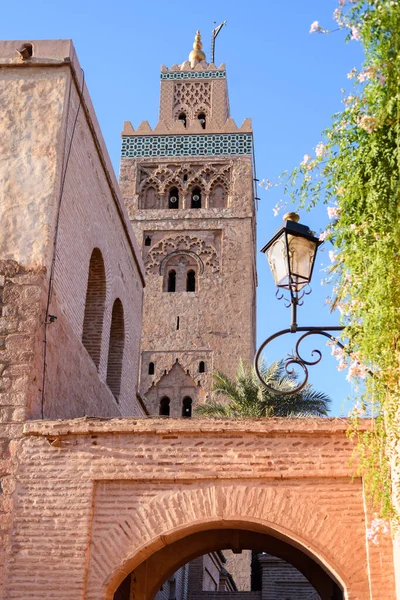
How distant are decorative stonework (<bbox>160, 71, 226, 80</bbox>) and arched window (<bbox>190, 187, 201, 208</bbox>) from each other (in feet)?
16.6

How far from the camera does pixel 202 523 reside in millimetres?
6848

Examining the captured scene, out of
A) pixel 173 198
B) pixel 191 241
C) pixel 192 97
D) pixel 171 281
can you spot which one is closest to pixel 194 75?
pixel 192 97

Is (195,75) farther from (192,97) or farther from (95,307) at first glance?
(95,307)

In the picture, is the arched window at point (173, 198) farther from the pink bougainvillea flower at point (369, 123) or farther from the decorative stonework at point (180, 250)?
the pink bougainvillea flower at point (369, 123)

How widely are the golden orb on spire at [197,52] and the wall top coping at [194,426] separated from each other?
26.9 m

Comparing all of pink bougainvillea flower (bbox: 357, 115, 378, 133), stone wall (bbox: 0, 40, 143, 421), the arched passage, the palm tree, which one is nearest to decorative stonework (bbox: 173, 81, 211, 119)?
the palm tree

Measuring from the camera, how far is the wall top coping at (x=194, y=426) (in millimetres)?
6980

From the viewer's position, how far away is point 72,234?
875 cm

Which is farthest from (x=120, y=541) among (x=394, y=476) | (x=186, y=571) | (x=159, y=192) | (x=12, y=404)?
(x=159, y=192)

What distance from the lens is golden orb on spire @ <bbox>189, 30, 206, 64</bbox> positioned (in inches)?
1273

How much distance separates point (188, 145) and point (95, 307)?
18.5 metres

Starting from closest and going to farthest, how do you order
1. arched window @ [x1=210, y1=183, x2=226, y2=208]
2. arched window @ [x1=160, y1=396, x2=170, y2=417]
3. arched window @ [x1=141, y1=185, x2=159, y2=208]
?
arched window @ [x1=160, y1=396, x2=170, y2=417] → arched window @ [x1=210, y1=183, x2=226, y2=208] → arched window @ [x1=141, y1=185, x2=159, y2=208]

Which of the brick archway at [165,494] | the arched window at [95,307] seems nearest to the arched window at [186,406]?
the arched window at [95,307]

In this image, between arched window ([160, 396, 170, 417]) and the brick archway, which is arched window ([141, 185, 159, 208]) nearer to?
arched window ([160, 396, 170, 417])
